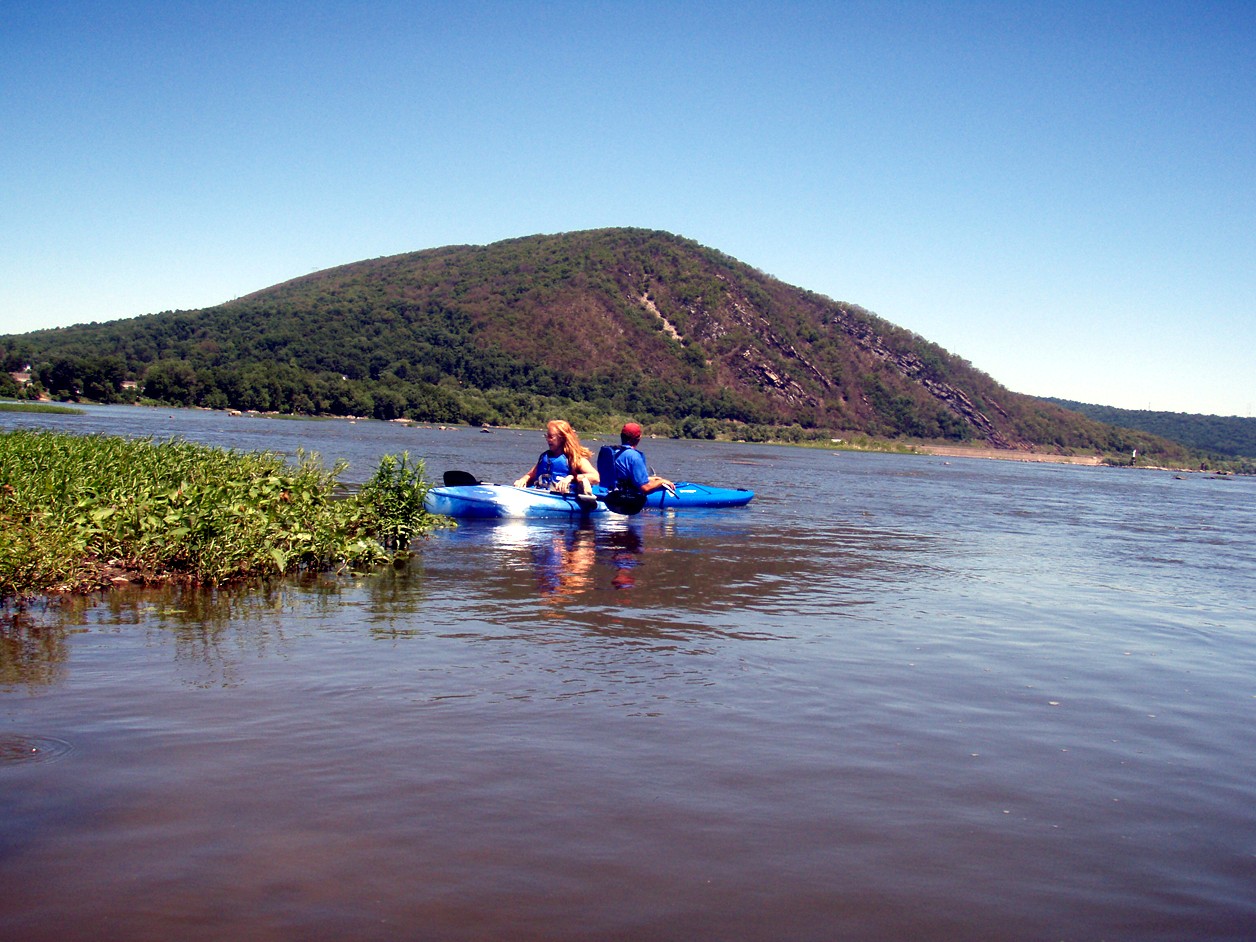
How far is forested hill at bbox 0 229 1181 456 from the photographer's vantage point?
4658 inches

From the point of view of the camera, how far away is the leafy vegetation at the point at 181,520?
8.72 meters

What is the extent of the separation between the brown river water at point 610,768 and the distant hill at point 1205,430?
170m

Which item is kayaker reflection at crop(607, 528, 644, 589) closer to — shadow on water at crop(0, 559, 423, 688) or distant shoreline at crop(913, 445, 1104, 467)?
shadow on water at crop(0, 559, 423, 688)

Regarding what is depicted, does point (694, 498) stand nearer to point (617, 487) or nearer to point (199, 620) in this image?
point (617, 487)

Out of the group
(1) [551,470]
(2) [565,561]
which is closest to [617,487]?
(1) [551,470]

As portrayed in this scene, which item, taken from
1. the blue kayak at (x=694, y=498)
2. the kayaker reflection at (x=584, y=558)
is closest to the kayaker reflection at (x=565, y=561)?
the kayaker reflection at (x=584, y=558)

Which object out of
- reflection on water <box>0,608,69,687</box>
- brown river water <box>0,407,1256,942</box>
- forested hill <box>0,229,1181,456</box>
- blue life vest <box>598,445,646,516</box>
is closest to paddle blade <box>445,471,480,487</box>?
blue life vest <box>598,445,646,516</box>

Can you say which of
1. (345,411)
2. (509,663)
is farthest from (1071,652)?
(345,411)

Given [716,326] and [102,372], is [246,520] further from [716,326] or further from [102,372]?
[716,326]

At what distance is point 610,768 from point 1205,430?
20531 cm

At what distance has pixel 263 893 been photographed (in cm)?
367

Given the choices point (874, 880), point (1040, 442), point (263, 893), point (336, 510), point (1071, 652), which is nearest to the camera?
point (263, 893)

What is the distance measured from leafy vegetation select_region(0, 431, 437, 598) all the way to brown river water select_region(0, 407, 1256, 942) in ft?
1.58

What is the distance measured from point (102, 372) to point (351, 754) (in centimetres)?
8550
